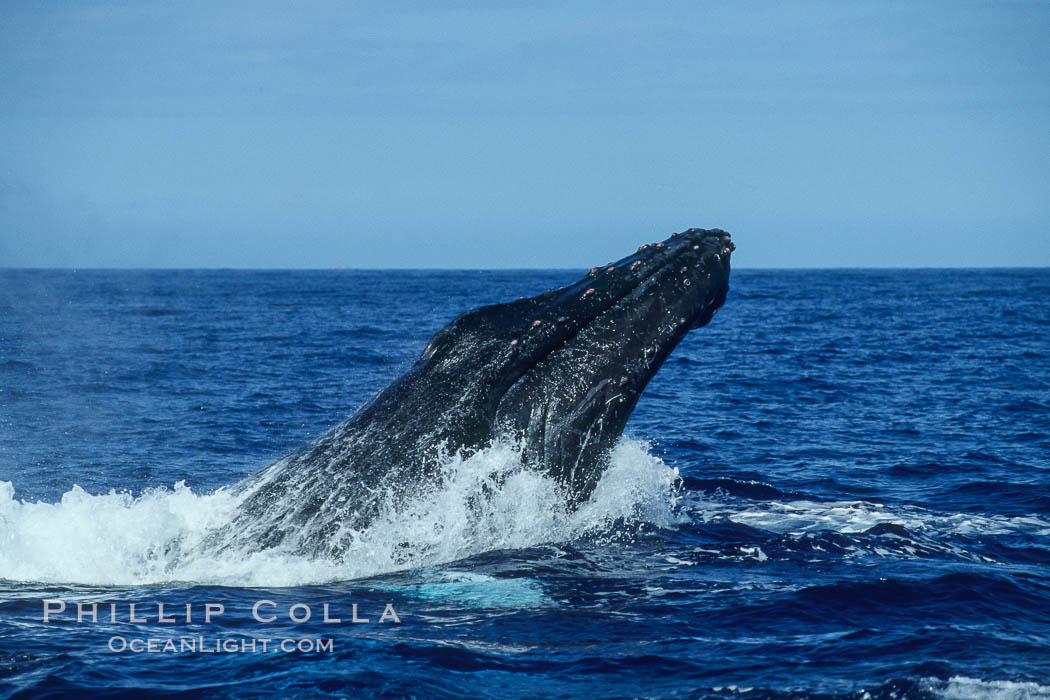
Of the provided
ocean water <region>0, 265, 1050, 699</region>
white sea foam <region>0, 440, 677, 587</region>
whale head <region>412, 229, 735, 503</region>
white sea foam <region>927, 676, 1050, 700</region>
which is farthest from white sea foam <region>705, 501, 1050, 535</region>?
white sea foam <region>927, 676, 1050, 700</region>

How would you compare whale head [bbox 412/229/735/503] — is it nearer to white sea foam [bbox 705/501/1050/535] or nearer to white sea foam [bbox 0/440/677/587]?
white sea foam [bbox 0/440/677/587]

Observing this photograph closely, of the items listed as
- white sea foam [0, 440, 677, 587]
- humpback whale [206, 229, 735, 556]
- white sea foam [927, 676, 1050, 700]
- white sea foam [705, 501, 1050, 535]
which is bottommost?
white sea foam [705, 501, 1050, 535]

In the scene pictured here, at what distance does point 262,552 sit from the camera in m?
9.39

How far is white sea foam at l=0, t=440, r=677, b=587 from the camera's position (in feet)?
30.9

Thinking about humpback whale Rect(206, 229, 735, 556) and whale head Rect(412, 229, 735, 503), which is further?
whale head Rect(412, 229, 735, 503)

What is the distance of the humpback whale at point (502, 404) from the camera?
9.47m

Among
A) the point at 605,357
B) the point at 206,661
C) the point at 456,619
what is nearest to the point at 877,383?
the point at 605,357

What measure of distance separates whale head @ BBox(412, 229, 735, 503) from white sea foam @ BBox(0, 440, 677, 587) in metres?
0.35

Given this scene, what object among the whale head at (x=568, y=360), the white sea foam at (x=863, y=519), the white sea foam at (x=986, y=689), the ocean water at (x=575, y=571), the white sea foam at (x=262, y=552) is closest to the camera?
the white sea foam at (x=986, y=689)

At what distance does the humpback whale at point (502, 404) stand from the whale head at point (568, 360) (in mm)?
12

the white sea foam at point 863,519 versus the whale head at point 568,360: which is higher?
the whale head at point 568,360

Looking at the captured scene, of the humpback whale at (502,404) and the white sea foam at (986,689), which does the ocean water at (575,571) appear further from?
the humpback whale at (502,404)

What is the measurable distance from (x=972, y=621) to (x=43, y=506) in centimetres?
894

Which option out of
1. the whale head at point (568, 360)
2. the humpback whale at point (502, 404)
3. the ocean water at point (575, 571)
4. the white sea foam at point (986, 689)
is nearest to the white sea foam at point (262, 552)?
the ocean water at point (575, 571)
